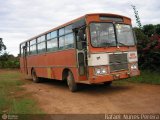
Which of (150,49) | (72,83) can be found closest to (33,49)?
(72,83)

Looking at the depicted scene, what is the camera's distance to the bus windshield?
39.0 feet

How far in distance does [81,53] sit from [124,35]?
2.01 m

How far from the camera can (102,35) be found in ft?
39.3

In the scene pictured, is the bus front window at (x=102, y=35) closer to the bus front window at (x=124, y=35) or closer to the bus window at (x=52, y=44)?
the bus front window at (x=124, y=35)

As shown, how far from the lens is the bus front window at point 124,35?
1247cm

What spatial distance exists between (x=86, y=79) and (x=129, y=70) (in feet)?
6.07

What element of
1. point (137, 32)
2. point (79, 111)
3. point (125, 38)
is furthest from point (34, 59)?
point (79, 111)

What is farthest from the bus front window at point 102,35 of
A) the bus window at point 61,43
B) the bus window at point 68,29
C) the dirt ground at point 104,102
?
the bus window at point 61,43

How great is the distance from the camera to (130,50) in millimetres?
12656

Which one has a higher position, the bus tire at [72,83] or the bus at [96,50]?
the bus at [96,50]

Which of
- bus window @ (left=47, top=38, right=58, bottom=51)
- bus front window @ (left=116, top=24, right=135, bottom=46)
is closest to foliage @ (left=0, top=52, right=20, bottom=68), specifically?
bus window @ (left=47, top=38, right=58, bottom=51)

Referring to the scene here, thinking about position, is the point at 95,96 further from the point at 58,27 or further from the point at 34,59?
the point at 34,59

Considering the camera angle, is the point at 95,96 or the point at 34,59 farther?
the point at 34,59

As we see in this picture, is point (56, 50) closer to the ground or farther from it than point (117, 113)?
farther from it
